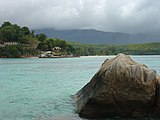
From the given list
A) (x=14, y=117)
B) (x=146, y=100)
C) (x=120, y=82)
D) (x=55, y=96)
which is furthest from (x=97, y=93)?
(x=55, y=96)

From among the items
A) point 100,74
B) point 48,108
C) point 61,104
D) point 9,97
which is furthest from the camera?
point 9,97

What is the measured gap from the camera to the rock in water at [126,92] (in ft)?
60.0

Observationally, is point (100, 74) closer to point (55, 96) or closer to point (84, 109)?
point (84, 109)

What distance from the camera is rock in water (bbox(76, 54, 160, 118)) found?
1828 cm

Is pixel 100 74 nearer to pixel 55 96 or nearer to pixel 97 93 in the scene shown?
pixel 97 93

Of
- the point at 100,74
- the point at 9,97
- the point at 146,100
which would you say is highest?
the point at 100,74

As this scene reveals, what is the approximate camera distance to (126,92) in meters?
18.5

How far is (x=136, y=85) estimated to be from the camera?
18203 mm

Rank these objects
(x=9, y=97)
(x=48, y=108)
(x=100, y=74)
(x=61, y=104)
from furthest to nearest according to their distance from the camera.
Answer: (x=9, y=97) < (x=61, y=104) < (x=48, y=108) < (x=100, y=74)

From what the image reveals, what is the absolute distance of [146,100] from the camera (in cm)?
1838

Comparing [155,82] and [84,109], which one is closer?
[155,82]

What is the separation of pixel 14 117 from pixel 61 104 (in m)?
5.17

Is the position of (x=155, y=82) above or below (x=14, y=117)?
above

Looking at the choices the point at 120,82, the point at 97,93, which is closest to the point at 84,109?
the point at 97,93
